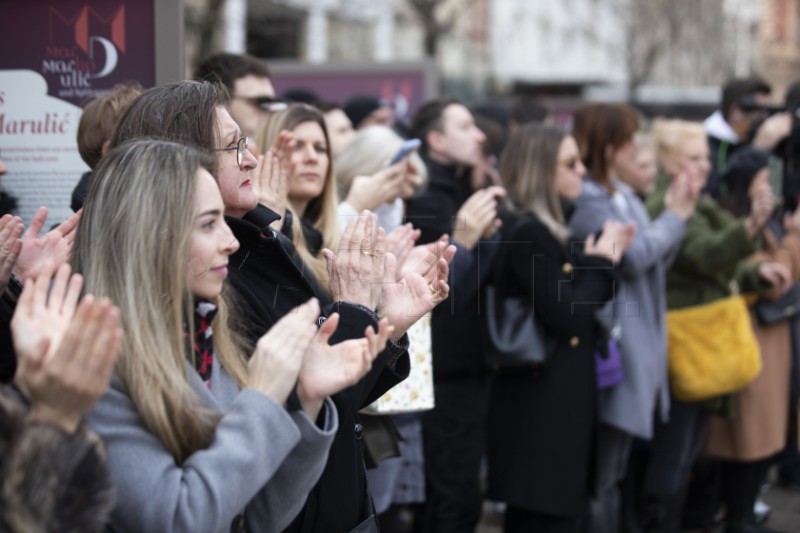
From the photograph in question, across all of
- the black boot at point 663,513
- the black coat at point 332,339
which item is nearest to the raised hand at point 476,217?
the black coat at point 332,339

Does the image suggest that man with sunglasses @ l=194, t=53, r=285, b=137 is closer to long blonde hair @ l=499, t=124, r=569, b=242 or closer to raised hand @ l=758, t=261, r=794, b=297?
long blonde hair @ l=499, t=124, r=569, b=242

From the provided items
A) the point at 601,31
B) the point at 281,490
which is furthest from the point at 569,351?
the point at 601,31

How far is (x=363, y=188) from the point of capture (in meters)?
4.43

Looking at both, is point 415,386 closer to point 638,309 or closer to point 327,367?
point 638,309

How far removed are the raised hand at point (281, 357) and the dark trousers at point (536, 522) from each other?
302 centimetres

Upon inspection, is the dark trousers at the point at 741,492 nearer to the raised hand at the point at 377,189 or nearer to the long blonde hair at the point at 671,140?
the long blonde hair at the point at 671,140

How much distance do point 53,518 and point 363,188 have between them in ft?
8.80

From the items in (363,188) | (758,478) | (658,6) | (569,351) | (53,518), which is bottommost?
(758,478)

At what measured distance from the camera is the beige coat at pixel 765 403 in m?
6.25

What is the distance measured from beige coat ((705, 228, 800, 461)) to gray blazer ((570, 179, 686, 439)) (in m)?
0.74

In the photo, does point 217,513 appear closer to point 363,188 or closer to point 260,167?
point 260,167

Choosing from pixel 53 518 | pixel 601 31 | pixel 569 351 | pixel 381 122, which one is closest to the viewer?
pixel 53 518

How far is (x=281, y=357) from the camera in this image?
7.40 ft

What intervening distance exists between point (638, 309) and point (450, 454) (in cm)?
127
